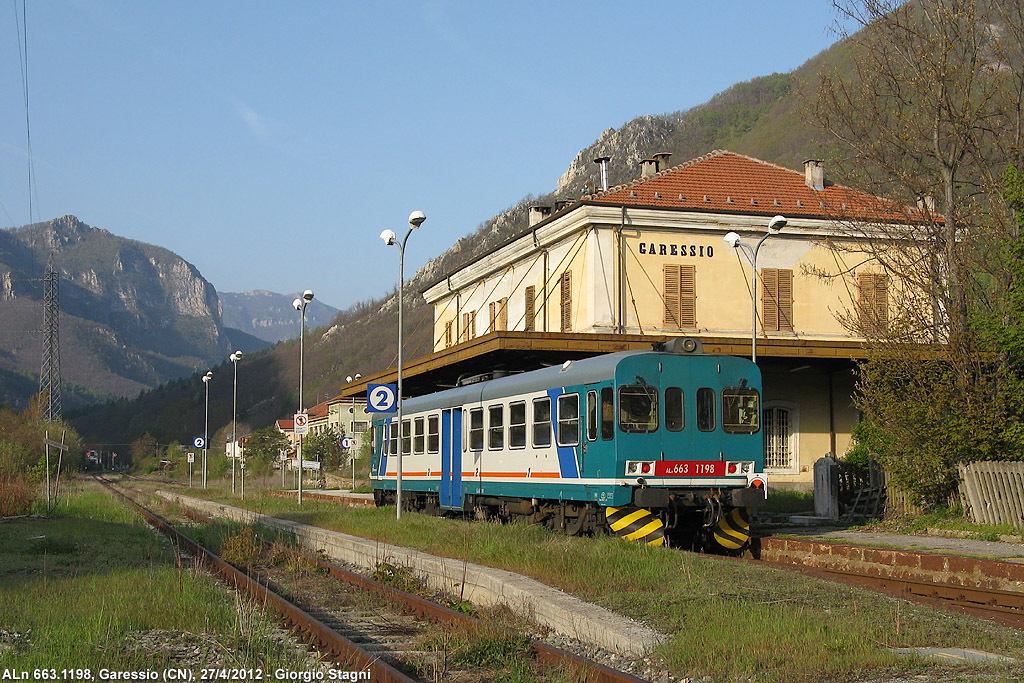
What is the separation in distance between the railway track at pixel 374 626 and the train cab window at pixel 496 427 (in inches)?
204

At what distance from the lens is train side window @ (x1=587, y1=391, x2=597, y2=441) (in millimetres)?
15578

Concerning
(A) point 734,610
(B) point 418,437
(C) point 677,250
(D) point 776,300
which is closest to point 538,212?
(C) point 677,250

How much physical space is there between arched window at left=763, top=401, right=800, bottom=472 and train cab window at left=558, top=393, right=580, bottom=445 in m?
17.1

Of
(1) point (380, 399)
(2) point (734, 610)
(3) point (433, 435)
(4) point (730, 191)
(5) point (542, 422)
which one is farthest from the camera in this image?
(4) point (730, 191)

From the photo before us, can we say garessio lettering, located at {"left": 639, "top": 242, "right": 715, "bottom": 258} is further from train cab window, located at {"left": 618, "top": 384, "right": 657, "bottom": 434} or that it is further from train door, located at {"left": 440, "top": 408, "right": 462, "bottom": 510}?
train cab window, located at {"left": 618, "top": 384, "right": 657, "bottom": 434}

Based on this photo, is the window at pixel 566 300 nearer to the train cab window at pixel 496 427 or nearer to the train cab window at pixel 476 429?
the train cab window at pixel 476 429

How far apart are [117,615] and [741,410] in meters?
10.3

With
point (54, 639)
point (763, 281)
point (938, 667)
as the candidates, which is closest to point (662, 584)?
point (938, 667)

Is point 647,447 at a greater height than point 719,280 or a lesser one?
lesser

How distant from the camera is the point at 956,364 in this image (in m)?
19.7

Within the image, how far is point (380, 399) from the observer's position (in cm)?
2109

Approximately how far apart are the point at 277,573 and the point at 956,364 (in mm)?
13323

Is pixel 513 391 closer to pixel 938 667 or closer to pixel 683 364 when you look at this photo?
pixel 683 364

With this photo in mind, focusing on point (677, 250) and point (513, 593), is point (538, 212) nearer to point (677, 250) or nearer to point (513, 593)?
point (677, 250)
